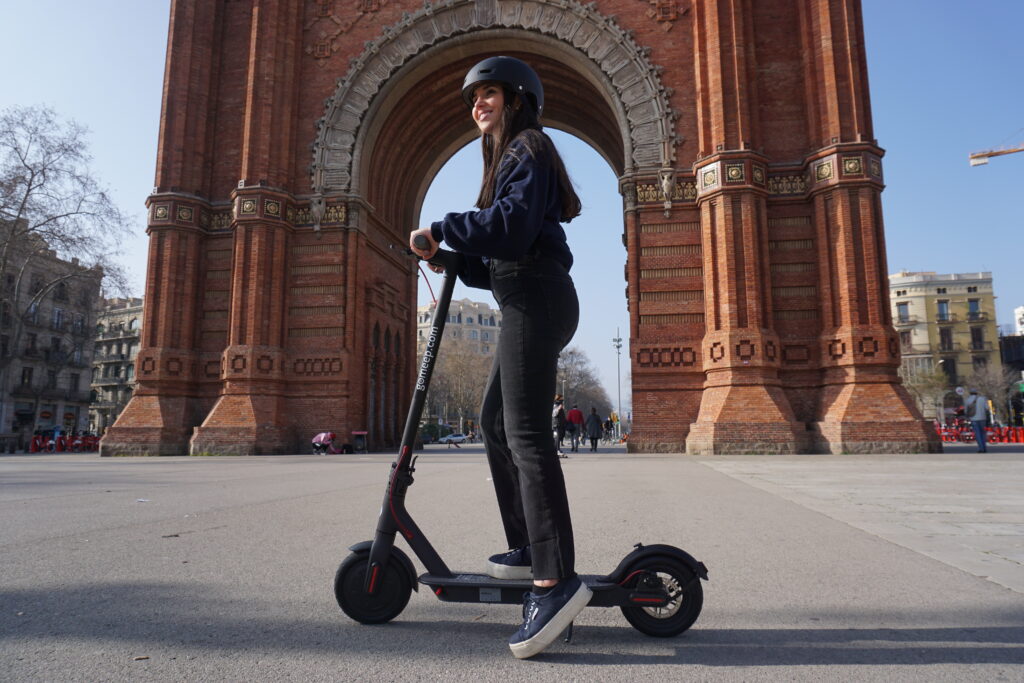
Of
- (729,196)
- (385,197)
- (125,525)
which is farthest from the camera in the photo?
(385,197)

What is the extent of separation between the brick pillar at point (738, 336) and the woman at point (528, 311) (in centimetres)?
1356

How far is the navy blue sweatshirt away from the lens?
2.11m

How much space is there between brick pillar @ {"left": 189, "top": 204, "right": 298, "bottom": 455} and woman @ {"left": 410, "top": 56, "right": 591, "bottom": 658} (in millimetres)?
16917

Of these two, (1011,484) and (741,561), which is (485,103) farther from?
(1011,484)

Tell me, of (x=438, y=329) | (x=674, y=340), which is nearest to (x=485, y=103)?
(x=438, y=329)

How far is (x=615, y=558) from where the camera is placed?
323 cm

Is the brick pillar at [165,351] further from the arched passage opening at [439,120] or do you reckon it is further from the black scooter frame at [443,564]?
the black scooter frame at [443,564]

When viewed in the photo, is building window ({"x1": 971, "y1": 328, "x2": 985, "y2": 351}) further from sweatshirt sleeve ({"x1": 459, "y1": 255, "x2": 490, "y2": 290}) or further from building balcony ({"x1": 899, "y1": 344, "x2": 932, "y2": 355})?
sweatshirt sleeve ({"x1": 459, "y1": 255, "x2": 490, "y2": 290})

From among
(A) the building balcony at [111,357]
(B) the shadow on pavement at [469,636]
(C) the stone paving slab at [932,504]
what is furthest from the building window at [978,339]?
(A) the building balcony at [111,357]

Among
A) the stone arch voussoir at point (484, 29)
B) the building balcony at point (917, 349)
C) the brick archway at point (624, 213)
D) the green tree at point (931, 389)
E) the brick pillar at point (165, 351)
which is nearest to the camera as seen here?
the brick archway at point (624, 213)

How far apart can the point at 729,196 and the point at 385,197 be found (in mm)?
12265

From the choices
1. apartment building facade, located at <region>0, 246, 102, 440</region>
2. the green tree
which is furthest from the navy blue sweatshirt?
the green tree

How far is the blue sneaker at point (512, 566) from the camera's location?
7.58ft

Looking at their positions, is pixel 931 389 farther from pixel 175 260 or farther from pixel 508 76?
pixel 508 76
